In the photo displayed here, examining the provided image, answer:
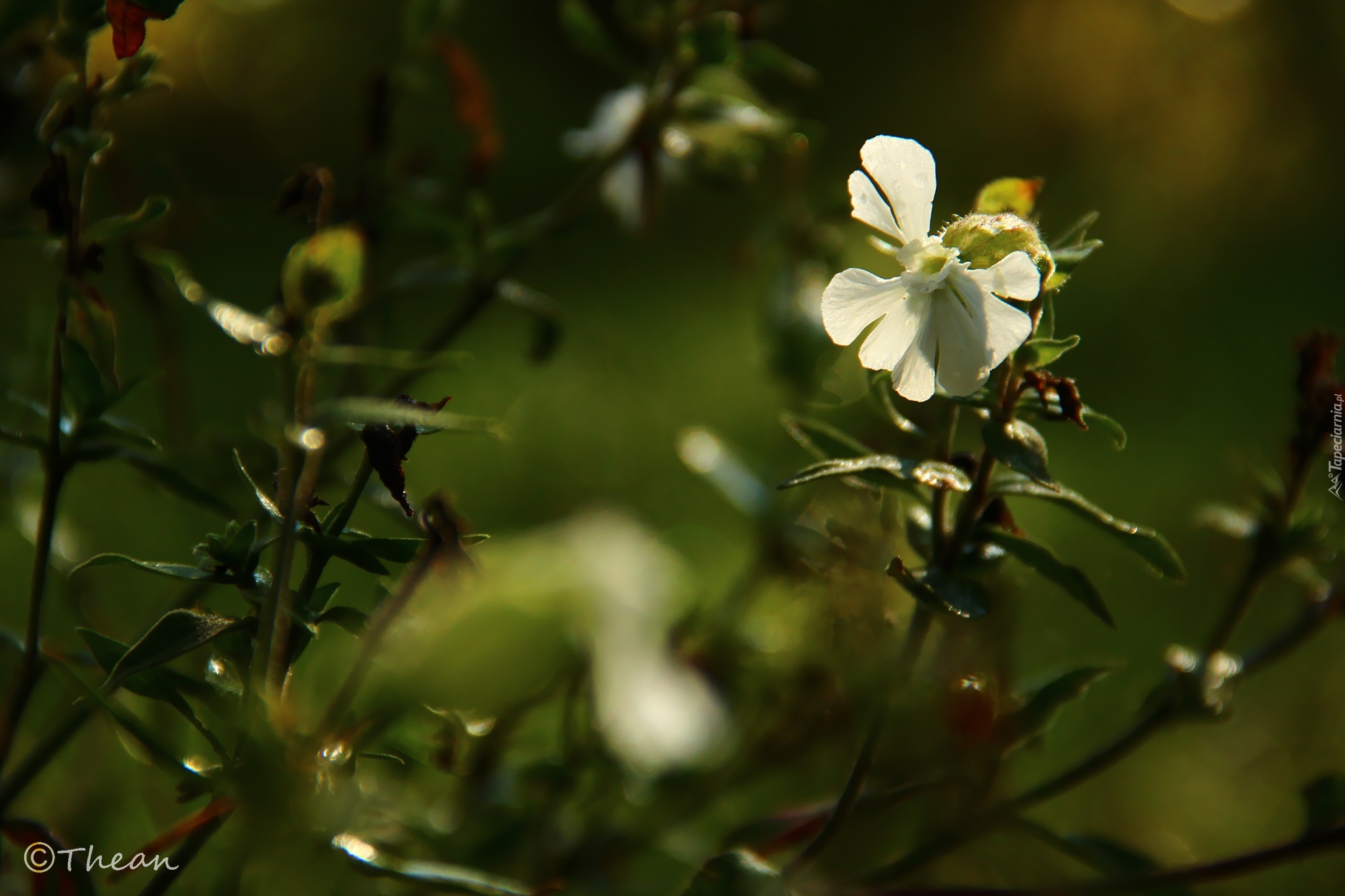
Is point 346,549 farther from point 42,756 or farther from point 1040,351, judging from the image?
point 1040,351

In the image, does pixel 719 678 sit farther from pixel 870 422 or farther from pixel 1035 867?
pixel 1035 867

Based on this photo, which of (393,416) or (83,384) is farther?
(83,384)

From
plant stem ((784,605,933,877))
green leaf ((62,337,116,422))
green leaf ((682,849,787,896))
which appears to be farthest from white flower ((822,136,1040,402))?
green leaf ((62,337,116,422))

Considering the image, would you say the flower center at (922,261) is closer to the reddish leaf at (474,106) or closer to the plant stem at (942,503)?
the plant stem at (942,503)

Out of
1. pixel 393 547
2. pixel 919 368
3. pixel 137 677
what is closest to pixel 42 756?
pixel 137 677

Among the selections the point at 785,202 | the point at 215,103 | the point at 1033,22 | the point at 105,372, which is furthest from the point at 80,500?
the point at 1033,22

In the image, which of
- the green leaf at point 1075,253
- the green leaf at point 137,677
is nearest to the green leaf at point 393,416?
the green leaf at point 137,677
